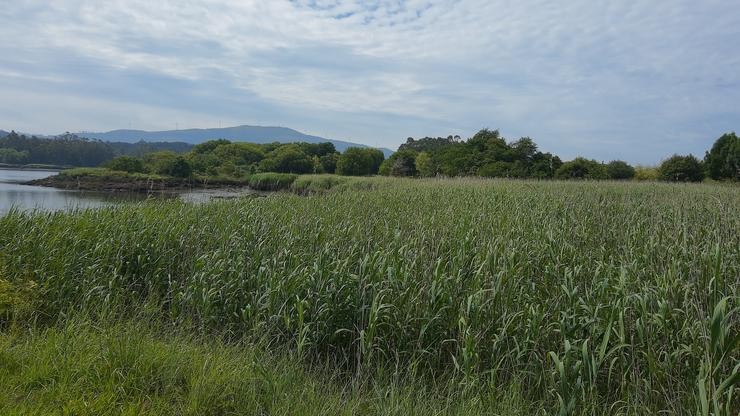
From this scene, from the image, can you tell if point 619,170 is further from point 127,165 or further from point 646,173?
point 127,165

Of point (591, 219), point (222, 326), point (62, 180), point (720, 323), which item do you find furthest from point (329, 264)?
point (62, 180)

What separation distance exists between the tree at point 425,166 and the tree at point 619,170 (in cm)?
1693

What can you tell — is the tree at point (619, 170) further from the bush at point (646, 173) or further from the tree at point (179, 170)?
the tree at point (179, 170)

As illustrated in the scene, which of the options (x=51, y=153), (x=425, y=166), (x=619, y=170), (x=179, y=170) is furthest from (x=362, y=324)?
(x=51, y=153)

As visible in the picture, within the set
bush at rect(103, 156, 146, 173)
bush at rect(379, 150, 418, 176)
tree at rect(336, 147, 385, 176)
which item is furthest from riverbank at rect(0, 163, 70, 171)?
bush at rect(379, 150, 418, 176)

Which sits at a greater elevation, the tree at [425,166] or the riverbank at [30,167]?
the tree at [425,166]

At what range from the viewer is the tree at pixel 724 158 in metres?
27.4

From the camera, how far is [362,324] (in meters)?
3.95

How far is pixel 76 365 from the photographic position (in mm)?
3086

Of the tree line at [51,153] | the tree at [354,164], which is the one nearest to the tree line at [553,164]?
the tree at [354,164]

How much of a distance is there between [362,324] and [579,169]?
1327 inches

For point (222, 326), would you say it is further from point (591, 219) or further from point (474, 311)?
point (591, 219)

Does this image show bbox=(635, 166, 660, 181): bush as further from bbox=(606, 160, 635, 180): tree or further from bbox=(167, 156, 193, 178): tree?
bbox=(167, 156, 193, 178): tree

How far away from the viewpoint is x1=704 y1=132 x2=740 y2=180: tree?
2739cm
